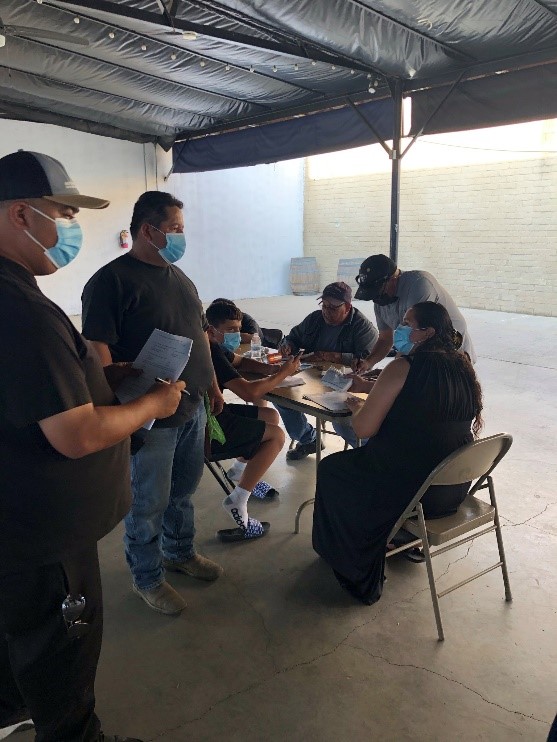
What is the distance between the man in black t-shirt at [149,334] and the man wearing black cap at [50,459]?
0.56 metres

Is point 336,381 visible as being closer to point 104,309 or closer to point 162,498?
point 162,498

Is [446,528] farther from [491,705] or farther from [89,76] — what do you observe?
[89,76]

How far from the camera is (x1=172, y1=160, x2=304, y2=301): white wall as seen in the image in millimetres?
10180

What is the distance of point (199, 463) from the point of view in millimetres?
2250

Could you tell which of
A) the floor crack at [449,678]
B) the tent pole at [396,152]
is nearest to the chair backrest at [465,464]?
the floor crack at [449,678]

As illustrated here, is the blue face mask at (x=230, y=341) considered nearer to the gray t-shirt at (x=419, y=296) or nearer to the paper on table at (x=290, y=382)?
the paper on table at (x=290, y=382)

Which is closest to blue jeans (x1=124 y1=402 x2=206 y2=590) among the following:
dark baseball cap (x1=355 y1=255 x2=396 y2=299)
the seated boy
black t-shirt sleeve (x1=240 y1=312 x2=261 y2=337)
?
the seated boy

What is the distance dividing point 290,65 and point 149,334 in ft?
13.0

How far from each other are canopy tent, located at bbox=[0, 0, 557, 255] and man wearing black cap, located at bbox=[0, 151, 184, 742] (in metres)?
3.04

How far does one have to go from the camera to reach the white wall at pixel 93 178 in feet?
26.2

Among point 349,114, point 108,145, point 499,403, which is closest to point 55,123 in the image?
point 108,145

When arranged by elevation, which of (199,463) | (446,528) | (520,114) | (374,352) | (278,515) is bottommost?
(278,515)

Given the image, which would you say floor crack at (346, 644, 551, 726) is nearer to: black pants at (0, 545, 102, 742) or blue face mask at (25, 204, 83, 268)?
black pants at (0, 545, 102, 742)

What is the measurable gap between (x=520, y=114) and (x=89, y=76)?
3972 mm
